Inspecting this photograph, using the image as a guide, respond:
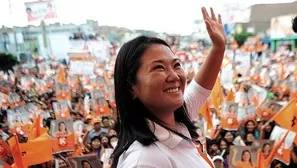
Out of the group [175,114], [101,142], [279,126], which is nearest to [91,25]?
[101,142]

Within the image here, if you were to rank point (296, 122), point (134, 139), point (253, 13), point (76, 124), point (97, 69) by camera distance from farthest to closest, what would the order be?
point (253, 13), point (97, 69), point (76, 124), point (296, 122), point (134, 139)

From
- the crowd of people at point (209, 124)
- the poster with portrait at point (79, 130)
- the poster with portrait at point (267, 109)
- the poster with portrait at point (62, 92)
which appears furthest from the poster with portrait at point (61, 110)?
the poster with portrait at point (267, 109)

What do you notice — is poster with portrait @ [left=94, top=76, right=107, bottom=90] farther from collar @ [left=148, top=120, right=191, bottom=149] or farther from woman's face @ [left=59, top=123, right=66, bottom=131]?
collar @ [left=148, top=120, right=191, bottom=149]

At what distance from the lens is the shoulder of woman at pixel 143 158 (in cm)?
52

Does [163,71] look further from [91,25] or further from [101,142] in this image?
[91,25]

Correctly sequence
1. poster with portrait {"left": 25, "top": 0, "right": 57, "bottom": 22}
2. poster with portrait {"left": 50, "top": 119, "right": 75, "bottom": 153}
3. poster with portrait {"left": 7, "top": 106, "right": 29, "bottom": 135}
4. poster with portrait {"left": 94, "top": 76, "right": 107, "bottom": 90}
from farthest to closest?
poster with portrait {"left": 25, "top": 0, "right": 57, "bottom": 22} < poster with portrait {"left": 94, "top": 76, "right": 107, "bottom": 90} < poster with portrait {"left": 7, "top": 106, "right": 29, "bottom": 135} < poster with portrait {"left": 50, "top": 119, "right": 75, "bottom": 153}

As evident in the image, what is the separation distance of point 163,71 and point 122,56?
0.08 m

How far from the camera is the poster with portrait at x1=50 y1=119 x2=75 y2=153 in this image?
217 cm

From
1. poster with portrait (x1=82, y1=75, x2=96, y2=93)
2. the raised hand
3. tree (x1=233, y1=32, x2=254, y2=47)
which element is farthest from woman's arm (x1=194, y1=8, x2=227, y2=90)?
tree (x1=233, y1=32, x2=254, y2=47)

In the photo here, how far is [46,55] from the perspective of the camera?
288 inches

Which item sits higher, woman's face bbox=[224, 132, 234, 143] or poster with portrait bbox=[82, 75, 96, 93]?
woman's face bbox=[224, 132, 234, 143]

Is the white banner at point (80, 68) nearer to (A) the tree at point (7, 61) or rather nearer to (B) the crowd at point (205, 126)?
(B) the crowd at point (205, 126)

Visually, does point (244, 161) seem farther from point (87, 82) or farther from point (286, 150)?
point (87, 82)

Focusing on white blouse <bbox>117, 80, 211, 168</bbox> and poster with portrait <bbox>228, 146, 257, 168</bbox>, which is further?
poster with portrait <bbox>228, 146, 257, 168</bbox>
